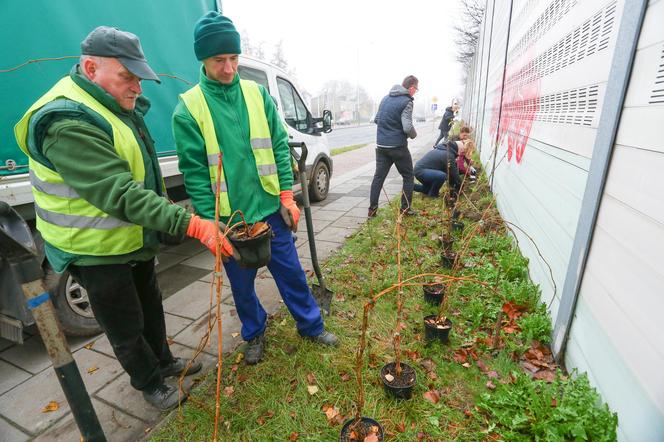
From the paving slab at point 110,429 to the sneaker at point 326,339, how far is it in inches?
46.4

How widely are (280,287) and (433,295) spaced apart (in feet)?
4.42

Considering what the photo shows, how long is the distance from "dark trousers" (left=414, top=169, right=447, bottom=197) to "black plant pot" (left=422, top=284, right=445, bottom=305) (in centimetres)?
350

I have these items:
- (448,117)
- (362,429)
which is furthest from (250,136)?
(448,117)

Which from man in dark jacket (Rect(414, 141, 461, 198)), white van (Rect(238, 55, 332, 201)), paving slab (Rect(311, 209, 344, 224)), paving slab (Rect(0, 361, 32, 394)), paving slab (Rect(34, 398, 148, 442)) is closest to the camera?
paving slab (Rect(34, 398, 148, 442))

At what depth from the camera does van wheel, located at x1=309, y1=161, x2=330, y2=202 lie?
21.3 feet

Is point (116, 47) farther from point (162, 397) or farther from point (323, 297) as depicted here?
point (323, 297)

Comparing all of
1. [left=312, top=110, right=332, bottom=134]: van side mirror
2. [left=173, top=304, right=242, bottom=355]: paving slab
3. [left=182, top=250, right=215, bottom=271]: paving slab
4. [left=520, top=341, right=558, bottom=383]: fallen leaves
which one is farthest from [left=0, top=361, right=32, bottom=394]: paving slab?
[left=312, top=110, right=332, bottom=134]: van side mirror

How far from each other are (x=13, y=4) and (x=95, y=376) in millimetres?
2635

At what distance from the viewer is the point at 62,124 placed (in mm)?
1433

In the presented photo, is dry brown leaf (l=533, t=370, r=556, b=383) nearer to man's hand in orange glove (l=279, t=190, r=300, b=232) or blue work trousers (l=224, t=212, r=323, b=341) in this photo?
blue work trousers (l=224, t=212, r=323, b=341)

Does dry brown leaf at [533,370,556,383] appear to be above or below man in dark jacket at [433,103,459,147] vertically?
below

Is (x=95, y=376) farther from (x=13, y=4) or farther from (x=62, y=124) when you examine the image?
(x=13, y=4)

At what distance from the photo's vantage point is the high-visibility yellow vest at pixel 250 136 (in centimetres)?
192

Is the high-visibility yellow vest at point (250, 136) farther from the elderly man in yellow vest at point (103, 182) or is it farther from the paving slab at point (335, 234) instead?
the paving slab at point (335, 234)
